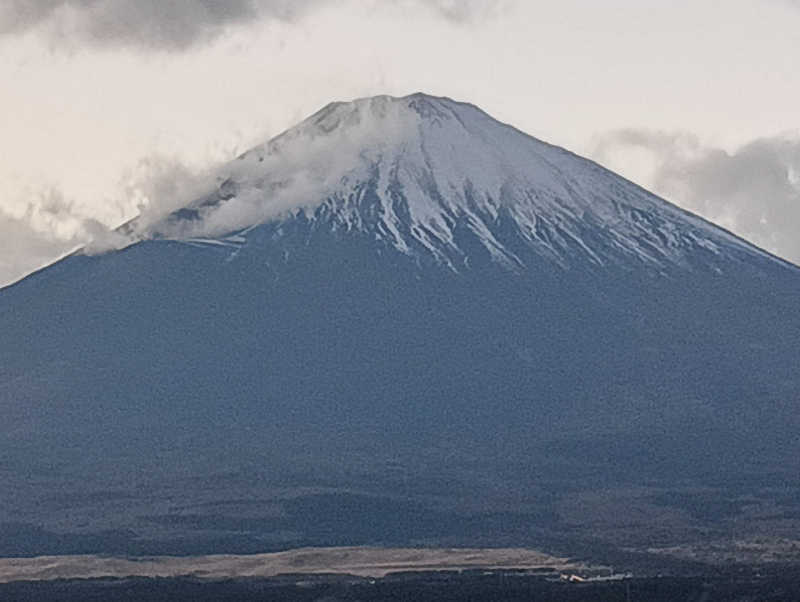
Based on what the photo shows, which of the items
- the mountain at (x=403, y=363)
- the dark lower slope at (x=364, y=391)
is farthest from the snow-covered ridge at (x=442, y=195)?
the dark lower slope at (x=364, y=391)

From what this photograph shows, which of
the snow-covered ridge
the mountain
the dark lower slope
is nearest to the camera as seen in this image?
the mountain

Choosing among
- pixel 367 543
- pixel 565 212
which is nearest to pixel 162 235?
pixel 565 212

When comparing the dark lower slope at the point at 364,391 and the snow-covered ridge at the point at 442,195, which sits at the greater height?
the snow-covered ridge at the point at 442,195

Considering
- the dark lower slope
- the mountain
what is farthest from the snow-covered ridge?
the dark lower slope

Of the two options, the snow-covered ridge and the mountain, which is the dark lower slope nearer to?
the mountain

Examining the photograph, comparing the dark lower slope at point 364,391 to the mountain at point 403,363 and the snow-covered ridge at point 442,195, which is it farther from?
the snow-covered ridge at point 442,195

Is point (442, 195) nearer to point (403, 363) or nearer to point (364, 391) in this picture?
point (403, 363)
